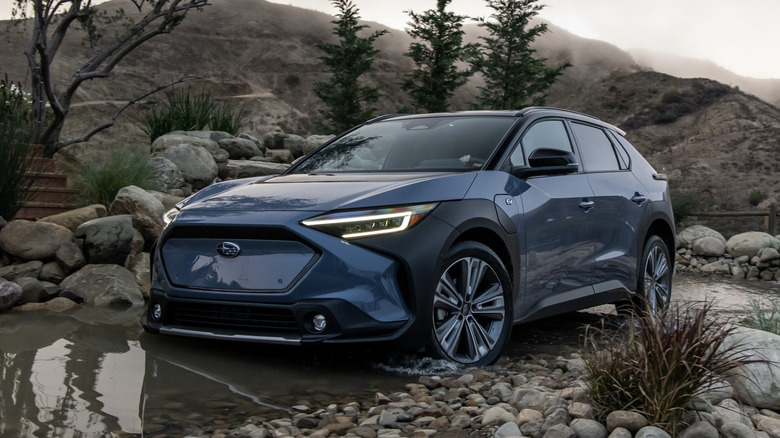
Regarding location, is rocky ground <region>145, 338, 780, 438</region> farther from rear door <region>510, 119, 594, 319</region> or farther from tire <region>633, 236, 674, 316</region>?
tire <region>633, 236, 674, 316</region>

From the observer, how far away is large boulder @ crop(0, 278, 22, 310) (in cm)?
654

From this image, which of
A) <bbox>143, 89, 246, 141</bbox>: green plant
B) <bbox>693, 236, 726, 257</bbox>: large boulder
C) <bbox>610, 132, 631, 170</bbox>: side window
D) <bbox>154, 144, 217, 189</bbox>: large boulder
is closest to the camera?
<bbox>610, 132, 631, 170</bbox>: side window

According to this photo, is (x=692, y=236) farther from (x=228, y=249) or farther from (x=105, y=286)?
(x=228, y=249)

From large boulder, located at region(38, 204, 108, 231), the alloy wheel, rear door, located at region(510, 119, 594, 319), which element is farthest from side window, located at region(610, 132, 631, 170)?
large boulder, located at region(38, 204, 108, 231)

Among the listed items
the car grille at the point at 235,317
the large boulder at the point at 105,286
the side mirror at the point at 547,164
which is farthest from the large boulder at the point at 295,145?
the car grille at the point at 235,317

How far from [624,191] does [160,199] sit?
513 centimetres

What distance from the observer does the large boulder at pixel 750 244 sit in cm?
1539

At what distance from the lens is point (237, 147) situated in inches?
525

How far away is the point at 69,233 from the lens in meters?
7.70

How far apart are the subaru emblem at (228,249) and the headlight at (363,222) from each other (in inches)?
16.7

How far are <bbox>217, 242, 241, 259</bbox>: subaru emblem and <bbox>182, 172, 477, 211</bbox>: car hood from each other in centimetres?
26

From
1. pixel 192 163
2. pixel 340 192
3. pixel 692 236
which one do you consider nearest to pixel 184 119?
pixel 192 163

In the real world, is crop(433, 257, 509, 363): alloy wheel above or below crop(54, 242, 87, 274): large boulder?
above

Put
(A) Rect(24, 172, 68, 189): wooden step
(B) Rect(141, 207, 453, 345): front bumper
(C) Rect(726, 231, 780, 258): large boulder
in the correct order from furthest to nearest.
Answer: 1. (C) Rect(726, 231, 780, 258): large boulder
2. (A) Rect(24, 172, 68, 189): wooden step
3. (B) Rect(141, 207, 453, 345): front bumper
